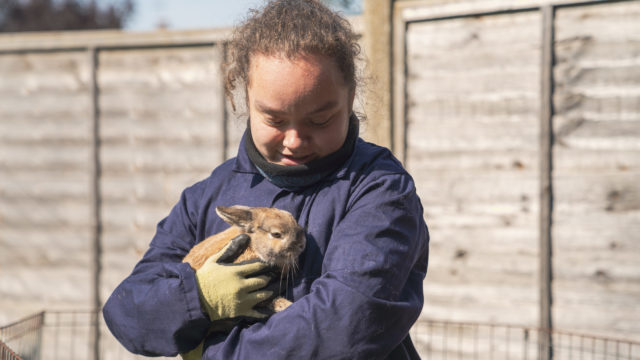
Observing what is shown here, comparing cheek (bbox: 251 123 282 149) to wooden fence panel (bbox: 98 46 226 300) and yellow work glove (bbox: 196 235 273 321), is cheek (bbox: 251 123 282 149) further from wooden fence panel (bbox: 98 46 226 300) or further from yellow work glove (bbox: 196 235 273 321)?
wooden fence panel (bbox: 98 46 226 300)

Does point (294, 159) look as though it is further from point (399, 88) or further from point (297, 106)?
point (399, 88)

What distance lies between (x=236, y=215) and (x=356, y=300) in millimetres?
560

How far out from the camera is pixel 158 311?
1.81m

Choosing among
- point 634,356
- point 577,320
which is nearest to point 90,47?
point 577,320

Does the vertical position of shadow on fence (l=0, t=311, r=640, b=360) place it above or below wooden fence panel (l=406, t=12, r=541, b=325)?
below

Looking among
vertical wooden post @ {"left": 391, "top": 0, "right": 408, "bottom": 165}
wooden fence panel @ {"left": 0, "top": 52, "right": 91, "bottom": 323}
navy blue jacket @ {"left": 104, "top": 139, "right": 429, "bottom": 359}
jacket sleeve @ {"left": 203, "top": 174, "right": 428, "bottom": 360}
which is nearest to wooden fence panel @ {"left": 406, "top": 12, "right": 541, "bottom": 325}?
vertical wooden post @ {"left": 391, "top": 0, "right": 408, "bottom": 165}

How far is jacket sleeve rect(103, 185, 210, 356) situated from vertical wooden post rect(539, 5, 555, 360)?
9.57 feet

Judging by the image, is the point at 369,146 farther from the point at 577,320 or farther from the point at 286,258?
the point at 577,320

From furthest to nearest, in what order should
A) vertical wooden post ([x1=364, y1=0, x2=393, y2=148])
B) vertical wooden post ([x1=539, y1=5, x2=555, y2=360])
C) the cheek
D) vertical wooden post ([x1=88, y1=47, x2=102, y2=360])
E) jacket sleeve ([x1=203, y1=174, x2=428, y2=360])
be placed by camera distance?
vertical wooden post ([x1=88, y1=47, x2=102, y2=360]) < vertical wooden post ([x1=364, y1=0, x2=393, y2=148]) < vertical wooden post ([x1=539, y1=5, x2=555, y2=360]) < the cheek < jacket sleeve ([x1=203, y1=174, x2=428, y2=360])

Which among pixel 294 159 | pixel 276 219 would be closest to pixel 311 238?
pixel 276 219

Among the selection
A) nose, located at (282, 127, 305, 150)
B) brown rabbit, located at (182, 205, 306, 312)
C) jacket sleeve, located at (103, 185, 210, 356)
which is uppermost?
nose, located at (282, 127, 305, 150)

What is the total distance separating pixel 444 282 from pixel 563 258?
0.83m

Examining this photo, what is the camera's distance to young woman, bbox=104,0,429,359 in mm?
1659

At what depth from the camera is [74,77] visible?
5344 millimetres
